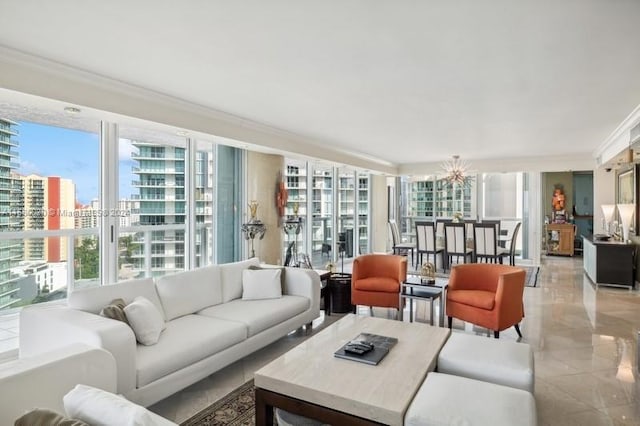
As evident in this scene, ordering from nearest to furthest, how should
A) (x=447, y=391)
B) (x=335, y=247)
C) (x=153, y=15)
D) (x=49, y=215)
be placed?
(x=447, y=391) → (x=153, y=15) → (x=49, y=215) → (x=335, y=247)

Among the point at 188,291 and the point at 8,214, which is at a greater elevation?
the point at 8,214

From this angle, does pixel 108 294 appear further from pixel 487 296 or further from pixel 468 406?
pixel 487 296

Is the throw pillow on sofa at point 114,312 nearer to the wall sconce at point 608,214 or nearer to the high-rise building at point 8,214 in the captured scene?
the high-rise building at point 8,214

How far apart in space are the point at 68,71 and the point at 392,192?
8.75 m

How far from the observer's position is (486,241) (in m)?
7.26

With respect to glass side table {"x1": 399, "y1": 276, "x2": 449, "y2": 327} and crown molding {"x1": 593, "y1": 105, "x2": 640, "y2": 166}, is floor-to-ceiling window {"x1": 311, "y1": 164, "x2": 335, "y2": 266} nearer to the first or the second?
glass side table {"x1": 399, "y1": 276, "x2": 449, "y2": 327}

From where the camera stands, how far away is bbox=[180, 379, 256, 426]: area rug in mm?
2504

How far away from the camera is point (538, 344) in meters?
3.91

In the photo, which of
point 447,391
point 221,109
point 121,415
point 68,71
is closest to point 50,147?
point 68,71

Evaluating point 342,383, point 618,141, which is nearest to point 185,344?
point 342,383

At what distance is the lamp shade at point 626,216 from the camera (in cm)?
626

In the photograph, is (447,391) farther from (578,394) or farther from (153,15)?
(153,15)

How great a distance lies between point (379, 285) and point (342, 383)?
99.5 inches

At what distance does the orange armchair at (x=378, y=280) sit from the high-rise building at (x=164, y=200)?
2.41 m
